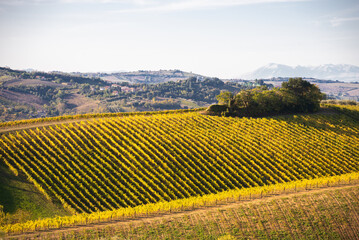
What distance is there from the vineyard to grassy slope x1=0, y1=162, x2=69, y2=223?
1.11 meters

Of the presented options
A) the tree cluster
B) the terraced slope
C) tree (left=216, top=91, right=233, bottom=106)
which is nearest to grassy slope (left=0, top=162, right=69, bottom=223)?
the terraced slope

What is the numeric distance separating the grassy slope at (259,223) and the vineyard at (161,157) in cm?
740

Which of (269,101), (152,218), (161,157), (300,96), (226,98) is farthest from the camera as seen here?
(300,96)

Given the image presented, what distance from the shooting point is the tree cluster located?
70.7m

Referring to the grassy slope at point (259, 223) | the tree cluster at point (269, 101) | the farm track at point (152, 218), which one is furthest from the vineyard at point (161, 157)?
the tree cluster at point (269, 101)

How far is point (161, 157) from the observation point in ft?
156

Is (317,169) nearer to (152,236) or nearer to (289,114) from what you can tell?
(289,114)

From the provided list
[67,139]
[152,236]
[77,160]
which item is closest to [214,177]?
[152,236]

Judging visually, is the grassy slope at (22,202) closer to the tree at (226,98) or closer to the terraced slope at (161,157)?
the terraced slope at (161,157)

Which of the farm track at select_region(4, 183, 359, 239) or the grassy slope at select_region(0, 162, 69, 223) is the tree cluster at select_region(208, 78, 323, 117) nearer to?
the farm track at select_region(4, 183, 359, 239)

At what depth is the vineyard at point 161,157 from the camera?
40.7 m

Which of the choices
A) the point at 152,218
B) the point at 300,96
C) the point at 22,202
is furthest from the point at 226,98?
the point at 22,202

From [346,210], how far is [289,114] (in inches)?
1567

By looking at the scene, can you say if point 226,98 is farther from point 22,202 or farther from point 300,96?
point 22,202
